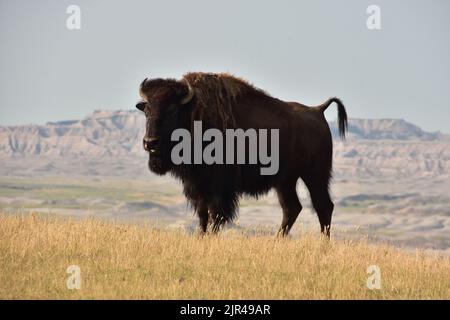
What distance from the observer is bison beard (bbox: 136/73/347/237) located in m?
13.8

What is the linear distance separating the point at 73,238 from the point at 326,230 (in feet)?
17.6

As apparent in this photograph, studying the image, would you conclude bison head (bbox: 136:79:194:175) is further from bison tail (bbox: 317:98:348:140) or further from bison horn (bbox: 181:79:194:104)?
bison tail (bbox: 317:98:348:140)

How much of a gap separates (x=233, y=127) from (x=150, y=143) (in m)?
1.85

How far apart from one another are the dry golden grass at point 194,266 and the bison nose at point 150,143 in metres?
1.56

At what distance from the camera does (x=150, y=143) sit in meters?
13.4

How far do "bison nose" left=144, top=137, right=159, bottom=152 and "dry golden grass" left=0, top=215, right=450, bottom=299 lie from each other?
1.56m

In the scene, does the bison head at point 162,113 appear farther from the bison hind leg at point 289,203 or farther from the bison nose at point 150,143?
the bison hind leg at point 289,203

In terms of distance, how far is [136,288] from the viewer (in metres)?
9.73

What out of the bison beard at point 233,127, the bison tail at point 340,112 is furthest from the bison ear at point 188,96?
the bison tail at point 340,112

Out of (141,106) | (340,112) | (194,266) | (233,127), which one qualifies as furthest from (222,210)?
(340,112)

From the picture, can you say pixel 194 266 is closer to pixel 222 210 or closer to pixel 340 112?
pixel 222 210

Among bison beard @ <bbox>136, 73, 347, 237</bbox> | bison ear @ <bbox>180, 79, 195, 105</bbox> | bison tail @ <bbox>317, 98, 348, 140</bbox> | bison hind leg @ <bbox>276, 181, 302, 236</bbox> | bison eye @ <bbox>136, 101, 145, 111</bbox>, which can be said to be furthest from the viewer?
bison tail @ <bbox>317, 98, 348, 140</bbox>

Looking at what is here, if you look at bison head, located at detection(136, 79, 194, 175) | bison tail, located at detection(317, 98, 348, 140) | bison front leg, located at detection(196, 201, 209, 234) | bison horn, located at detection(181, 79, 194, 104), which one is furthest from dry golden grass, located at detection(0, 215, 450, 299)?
bison tail, located at detection(317, 98, 348, 140)
